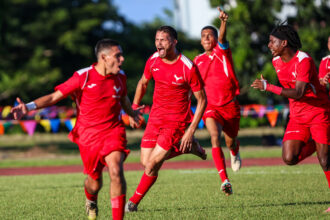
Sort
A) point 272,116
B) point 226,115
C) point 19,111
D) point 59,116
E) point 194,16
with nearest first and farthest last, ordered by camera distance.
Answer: point 19,111, point 226,115, point 272,116, point 59,116, point 194,16

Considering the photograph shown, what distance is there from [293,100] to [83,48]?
3835 centimetres

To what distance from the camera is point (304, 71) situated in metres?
8.50

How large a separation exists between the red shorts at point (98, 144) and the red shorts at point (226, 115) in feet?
12.1

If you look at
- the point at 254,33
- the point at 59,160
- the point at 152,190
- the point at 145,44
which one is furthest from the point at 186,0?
the point at 152,190

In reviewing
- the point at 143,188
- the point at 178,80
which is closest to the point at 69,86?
the point at 178,80

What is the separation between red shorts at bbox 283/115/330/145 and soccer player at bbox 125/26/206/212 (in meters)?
1.45

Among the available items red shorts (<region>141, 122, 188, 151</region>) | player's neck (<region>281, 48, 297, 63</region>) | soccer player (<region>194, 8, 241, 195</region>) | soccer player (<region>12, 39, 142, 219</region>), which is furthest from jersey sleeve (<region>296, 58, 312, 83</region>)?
soccer player (<region>12, 39, 142, 219</region>)

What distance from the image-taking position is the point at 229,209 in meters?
8.65

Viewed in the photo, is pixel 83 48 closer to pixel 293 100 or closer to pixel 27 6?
pixel 27 6

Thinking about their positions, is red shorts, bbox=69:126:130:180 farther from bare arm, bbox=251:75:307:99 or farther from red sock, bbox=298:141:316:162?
red sock, bbox=298:141:316:162

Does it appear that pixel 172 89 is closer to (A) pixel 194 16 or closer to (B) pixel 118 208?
(B) pixel 118 208

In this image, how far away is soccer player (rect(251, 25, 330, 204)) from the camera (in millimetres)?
8719

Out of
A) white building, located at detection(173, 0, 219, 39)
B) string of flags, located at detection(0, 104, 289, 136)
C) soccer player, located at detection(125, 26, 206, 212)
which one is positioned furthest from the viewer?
white building, located at detection(173, 0, 219, 39)

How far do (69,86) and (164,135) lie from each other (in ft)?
6.86
